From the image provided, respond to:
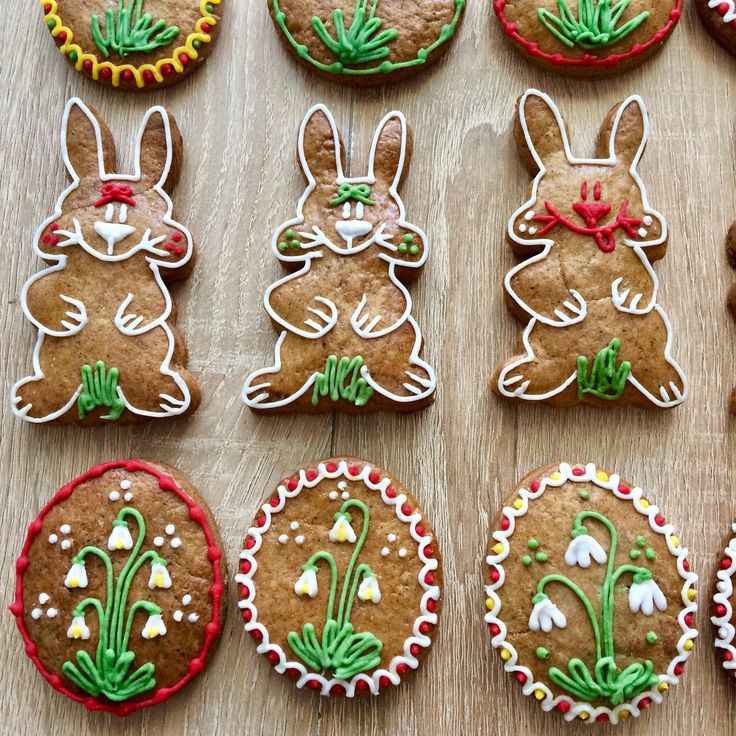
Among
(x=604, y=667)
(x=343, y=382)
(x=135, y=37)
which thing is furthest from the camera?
(x=135, y=37)

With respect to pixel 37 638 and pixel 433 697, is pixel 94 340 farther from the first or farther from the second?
pixel 433 697

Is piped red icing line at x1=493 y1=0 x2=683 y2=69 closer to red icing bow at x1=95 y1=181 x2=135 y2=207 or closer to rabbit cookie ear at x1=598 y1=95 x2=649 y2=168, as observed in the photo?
rabbit cookie ear at x1=598 y1=95 x2=649 y2=168

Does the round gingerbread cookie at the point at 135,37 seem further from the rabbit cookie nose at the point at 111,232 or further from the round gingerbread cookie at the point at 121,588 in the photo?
the round gingerbread cookie at the point at 121,588

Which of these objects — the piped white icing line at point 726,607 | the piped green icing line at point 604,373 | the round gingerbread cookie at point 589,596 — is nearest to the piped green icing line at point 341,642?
the round gingerbread cookie at point 589,596

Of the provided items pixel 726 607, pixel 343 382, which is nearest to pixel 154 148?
pixel 343 382

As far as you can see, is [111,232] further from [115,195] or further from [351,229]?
[351,229]

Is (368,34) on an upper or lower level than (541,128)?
upper

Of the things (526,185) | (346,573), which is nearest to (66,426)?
(346,573)
